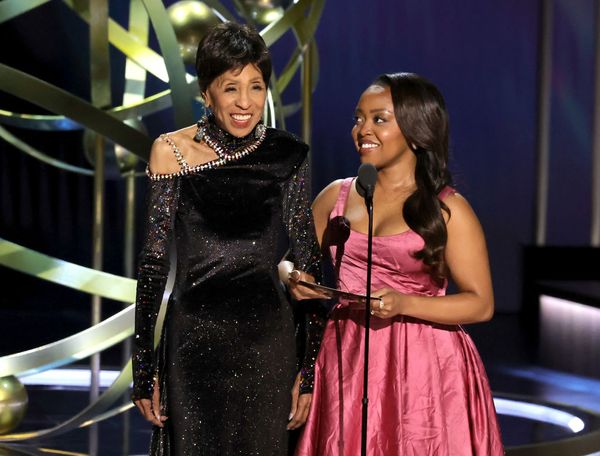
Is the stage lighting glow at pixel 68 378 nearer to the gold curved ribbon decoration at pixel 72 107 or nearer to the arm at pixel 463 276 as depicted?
the gold curved ribbon decoration at pixel 72 107

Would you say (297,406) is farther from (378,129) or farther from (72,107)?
(72,107)

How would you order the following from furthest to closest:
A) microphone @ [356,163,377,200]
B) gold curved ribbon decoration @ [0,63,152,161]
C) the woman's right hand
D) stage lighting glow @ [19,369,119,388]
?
stage lighting glow @ [19,369,119,388]
gold curved ribbon decoration @ [0,63,152,161]
the woman's right hand
microphone @ [356,163,377,200]

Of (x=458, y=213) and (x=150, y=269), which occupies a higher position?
(x=458, y=213)

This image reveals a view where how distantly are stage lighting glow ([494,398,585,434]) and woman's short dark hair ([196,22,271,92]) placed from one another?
295 centimetres

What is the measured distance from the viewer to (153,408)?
6.78 feet

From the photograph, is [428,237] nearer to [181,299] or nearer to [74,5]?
[181,299]

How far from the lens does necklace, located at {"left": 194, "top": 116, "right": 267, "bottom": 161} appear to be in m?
2.10

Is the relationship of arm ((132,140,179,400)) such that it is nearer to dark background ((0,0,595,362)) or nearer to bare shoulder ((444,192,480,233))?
bare shoulder ((444,192,480,233))

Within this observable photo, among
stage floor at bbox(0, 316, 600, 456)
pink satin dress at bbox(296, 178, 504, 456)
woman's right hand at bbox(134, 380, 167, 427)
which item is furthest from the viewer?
stage floor at bbox(0, 316, 600, 456)

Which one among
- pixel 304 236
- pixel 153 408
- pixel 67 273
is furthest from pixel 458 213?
pixel 67 273

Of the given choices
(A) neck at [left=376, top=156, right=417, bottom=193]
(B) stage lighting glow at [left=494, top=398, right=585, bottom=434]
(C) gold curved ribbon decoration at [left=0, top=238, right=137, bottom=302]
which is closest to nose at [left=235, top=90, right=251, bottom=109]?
(A) neck at [left=376, top=156, right=417, bottom=193]

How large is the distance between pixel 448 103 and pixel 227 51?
6.90 metres

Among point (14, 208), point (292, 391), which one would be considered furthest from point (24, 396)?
point (14, 208)

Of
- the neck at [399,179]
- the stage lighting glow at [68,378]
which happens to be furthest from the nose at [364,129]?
the stage lighting glow at [68,378]
